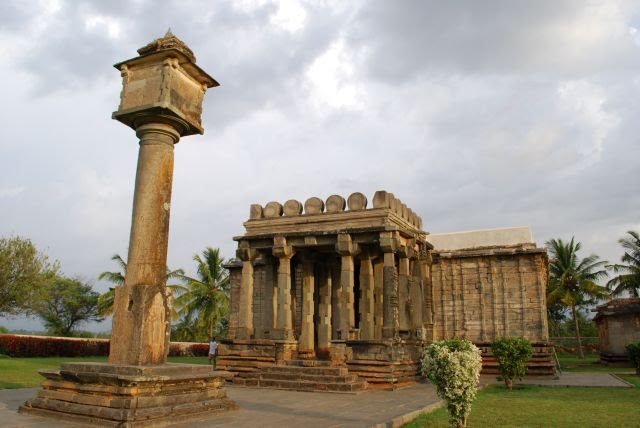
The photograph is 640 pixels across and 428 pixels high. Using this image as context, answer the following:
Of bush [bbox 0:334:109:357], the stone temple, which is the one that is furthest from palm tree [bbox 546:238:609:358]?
bush [bbox 0:334:109:357]

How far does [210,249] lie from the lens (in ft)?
124

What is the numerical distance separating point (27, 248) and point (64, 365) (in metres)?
24.0

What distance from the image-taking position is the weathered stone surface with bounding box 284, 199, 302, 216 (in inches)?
767

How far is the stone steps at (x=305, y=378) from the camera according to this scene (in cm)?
1361

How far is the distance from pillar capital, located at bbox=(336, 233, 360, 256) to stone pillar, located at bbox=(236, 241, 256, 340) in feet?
11.4

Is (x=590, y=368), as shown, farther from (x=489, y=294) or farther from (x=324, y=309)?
(x=324, y=309)

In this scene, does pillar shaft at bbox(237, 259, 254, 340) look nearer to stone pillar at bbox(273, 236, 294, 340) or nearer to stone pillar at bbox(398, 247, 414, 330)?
stone pillar at bbox(273, 236, 294, 340)

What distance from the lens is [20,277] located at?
28281 millimetres

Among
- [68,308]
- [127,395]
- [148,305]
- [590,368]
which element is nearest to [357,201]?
[148,305]

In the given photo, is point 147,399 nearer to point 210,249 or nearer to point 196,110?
point 196,110

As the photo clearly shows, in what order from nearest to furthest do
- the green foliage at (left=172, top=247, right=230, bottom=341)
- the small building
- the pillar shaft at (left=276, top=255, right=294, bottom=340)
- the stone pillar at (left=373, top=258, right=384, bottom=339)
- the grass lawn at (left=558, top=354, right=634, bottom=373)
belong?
the pillar shaft at (left=276, top=255, right=294, bottom=340) → the stone pillar at (left=373, top=258, right=384, bottom=339) → the grass lawn at (left=558, top=354, right=634, bottom=373) → the small building → the green foliage at (left=172, top=247, right=230, bottom=341)

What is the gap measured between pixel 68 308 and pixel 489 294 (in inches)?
1553

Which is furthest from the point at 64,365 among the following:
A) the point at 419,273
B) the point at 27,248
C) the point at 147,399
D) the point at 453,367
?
the point at 27,248

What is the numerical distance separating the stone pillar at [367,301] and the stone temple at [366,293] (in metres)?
0.04
